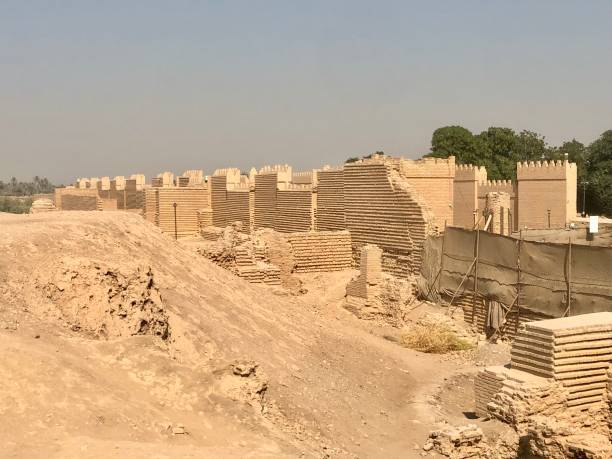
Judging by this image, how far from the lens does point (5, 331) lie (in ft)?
27.4

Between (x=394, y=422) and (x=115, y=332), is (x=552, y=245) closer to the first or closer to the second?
(x=394, y=422)

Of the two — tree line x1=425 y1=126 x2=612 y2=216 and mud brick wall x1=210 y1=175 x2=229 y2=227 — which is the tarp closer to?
mud brick wall x1=210 y1=175 x2=229 y2=227

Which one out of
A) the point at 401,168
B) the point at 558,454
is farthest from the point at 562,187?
the point at 558,454

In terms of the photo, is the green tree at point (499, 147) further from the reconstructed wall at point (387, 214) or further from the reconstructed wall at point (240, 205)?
the reconstructed wall at point (387, 214)

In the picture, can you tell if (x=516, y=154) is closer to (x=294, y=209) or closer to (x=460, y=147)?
(x=460, y=147)

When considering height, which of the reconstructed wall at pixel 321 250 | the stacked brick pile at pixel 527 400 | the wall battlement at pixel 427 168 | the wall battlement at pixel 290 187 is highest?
the wall battlement at pixel 427 168

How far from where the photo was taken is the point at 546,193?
2909 centimetres

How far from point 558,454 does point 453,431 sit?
1505mm

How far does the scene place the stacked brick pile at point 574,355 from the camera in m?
9.71

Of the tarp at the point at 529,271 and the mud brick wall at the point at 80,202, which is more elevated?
the mud brick wall at the point at 80,202

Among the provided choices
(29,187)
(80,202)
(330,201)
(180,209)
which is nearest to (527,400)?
(330,201)

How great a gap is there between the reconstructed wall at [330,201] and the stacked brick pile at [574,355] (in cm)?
1158

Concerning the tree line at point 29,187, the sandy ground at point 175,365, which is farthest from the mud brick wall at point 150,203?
the tree line at point 29,187

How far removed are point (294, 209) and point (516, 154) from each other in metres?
33.6
